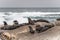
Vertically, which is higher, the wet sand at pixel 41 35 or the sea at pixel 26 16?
the wet sand at pixel 41 35

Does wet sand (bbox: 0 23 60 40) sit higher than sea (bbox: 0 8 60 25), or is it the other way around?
wet sand (bbox: 0 23 60 40)

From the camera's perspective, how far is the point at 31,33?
26.8 inches

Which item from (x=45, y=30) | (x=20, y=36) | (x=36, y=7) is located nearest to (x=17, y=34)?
(x=20, y=36)

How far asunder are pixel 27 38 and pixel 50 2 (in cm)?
119

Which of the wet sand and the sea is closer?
the wet sand

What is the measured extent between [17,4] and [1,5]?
7.5 inches

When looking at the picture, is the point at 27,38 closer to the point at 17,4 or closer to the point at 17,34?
the point at 17,34

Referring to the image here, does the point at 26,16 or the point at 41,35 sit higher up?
the point at 41,35

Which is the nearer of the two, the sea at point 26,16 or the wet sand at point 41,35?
the wet sand at point 41,35

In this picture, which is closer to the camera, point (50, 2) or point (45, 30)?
point (45, 30)

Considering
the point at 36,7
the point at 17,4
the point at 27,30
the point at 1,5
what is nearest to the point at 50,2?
the point at 36,7

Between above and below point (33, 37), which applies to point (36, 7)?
below

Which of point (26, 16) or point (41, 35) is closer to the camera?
point (41, 35)

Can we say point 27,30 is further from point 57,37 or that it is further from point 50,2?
point 50,2
